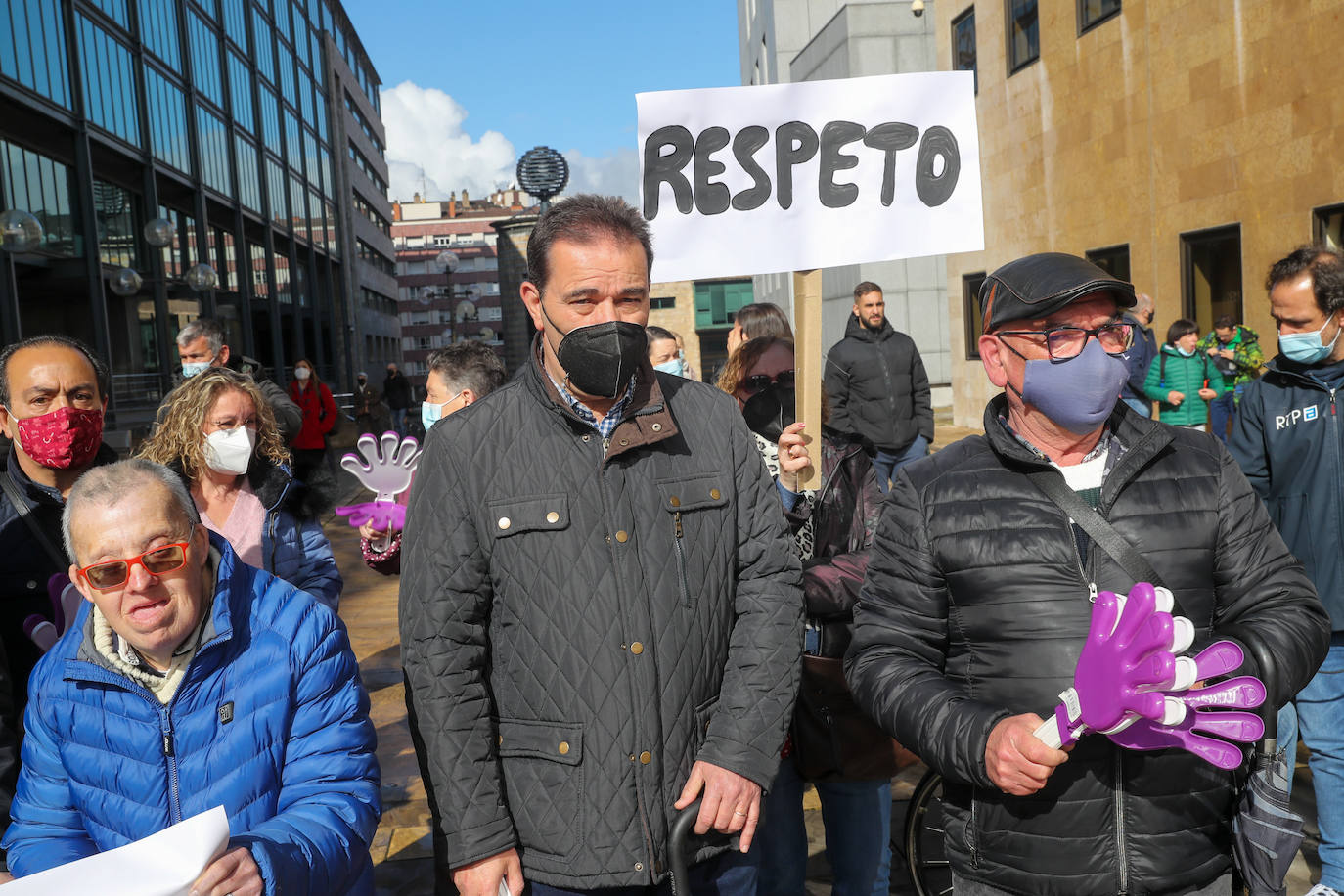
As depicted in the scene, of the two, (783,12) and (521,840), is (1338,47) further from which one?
(783,12)

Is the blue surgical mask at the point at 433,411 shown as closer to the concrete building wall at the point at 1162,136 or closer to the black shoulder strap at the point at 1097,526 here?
the black shoulder strap at the point at 1097,526

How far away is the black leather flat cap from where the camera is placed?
6.89 feet

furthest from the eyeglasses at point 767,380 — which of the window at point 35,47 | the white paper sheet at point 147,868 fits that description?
the window at point 35,47

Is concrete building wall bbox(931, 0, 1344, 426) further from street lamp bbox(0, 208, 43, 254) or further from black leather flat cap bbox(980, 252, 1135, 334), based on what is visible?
street lamp bbox(0, 208, 43, 254)

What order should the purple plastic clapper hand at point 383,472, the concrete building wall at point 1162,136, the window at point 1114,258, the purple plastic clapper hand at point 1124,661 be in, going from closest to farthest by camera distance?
the purple plastic clapper hand at point 1124,661
the purple plastic clapper hand at point 383,472
the concrete building wall at point 1162,136
the window at point 1114,258

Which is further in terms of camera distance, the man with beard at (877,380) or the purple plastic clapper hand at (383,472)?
the man with beard at (877,380)

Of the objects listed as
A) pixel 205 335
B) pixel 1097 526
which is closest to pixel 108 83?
A: pixel 205 335

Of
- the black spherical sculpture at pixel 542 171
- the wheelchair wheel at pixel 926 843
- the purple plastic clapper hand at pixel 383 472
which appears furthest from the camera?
the black spherical sculpture at pixel 542 171

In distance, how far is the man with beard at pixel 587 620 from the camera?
222 centimetres

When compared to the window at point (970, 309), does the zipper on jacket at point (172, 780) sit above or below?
below

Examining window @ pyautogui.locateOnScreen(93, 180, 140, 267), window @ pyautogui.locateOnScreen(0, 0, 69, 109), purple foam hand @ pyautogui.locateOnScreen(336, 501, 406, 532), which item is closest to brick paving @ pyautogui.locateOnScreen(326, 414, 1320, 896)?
purple foam hand @ pyautogui.locateOnScreen(336, 501, 406, 532)

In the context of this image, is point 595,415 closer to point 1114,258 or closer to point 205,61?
point 1114,258

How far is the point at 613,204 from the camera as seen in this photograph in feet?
8.07

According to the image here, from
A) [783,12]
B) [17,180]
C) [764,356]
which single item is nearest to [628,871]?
[764,356]
